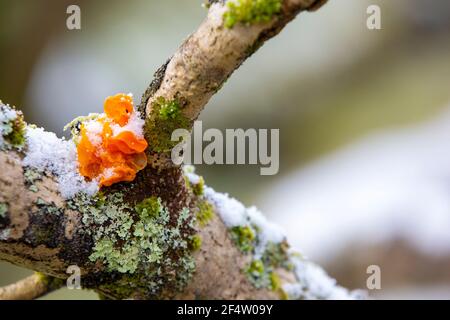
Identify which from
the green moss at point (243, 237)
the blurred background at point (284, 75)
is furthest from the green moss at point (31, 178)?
the blurred background at point (284, 75)

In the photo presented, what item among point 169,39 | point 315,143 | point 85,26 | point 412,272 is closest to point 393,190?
point 412,272

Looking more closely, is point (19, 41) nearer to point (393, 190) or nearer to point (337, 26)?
point (337, 26)

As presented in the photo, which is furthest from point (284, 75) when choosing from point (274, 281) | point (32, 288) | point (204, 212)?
point (32, 288)

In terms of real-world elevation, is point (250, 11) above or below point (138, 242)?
above

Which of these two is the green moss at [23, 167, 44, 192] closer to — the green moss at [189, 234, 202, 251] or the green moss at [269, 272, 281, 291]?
the green moss at [189, 234, 202, 251]

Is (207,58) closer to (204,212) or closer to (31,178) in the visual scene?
(31,178)

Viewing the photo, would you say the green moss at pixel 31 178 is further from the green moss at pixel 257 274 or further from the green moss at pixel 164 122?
the green moss at pixel 257 274

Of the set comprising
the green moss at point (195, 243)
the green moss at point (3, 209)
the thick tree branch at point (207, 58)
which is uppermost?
the thick tree branch at point (207, 58)
